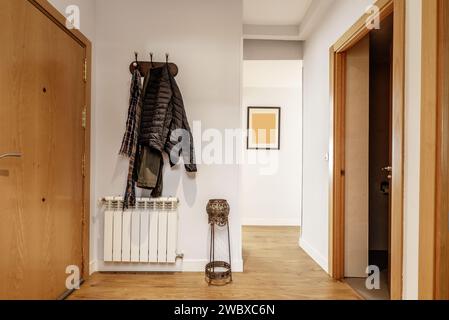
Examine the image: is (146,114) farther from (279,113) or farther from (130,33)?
(279,113)

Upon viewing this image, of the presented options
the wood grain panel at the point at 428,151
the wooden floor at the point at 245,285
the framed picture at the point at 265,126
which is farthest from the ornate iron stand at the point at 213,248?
the framed picture at the point at 265,126

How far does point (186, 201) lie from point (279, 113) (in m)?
2.55

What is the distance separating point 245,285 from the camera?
213 centimetres

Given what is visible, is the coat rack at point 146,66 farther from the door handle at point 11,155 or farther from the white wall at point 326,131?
the white wall at point 326,131

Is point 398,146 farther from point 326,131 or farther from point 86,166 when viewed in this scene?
A: point 86,166

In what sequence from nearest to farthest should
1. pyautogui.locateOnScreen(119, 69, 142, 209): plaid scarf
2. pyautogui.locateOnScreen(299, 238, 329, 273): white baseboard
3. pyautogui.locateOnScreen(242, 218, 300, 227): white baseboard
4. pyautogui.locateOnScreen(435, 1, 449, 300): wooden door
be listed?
pyautogui.locateOnScreen(435, 1, 449, 300): wooden door
pyautogui.locateOnScreen(119, 69, 142, 209): plaid scarf
pyautogui.locateOnScreen(299, 238, 329, 273): white baseboard
pyautogui.locateOnScreen(242, 218, 300, 227): white baseboard

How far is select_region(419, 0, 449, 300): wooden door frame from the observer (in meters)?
1.17

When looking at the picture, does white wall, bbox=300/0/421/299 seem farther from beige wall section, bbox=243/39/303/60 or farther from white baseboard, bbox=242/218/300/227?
white baseboard, bbox=242/218/300/227

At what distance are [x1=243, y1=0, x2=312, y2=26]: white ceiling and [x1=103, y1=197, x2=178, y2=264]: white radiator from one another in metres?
2.18

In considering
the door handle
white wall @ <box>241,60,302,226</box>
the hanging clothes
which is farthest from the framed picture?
the door handle

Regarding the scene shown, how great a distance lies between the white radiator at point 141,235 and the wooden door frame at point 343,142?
1374 mm

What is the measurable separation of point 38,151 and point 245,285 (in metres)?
1.74

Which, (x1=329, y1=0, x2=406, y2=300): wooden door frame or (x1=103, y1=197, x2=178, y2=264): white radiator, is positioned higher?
(x1=329, y1=0, x2=406, y2=300): wooden door frame

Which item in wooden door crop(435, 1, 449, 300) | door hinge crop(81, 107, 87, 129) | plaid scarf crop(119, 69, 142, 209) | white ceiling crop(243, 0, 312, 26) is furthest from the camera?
white ceiling crop(243, 0, 312, 26)
